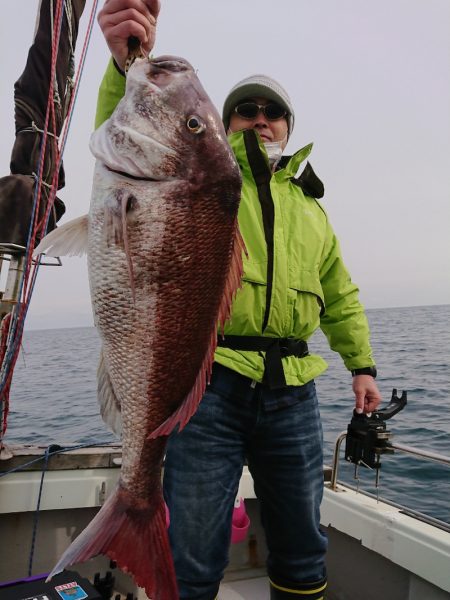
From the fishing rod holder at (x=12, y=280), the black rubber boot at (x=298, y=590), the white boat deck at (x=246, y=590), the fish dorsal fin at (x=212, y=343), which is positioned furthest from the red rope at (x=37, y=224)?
the white boat deck at (x=246, y=590)

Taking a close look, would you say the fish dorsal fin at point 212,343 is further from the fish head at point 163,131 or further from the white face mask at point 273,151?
the white face mask at point 273,151

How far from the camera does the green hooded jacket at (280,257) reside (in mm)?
2057

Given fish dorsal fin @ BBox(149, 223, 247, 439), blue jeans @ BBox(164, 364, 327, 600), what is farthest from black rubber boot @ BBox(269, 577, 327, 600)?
fish dorsal fin @ BBox(149, 223, 247, 439)

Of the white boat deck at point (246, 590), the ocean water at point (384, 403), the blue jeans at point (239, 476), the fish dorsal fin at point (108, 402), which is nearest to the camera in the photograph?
the fish dorsal fin at point (108, 402)

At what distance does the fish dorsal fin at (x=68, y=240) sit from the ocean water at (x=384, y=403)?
5.78 ft

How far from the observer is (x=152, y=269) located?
4.88ft

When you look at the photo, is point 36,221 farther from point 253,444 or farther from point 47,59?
point 253,444

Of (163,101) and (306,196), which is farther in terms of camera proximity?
(306,196)

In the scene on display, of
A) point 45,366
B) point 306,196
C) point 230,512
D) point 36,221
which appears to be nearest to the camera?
point 230,512

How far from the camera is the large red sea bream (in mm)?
Answer: 1479

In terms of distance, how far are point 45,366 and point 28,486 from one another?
23.7 m

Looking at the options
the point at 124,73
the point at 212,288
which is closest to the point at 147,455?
the point at 212,288

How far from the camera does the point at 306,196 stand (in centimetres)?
245

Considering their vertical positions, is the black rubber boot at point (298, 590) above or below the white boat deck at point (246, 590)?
above
